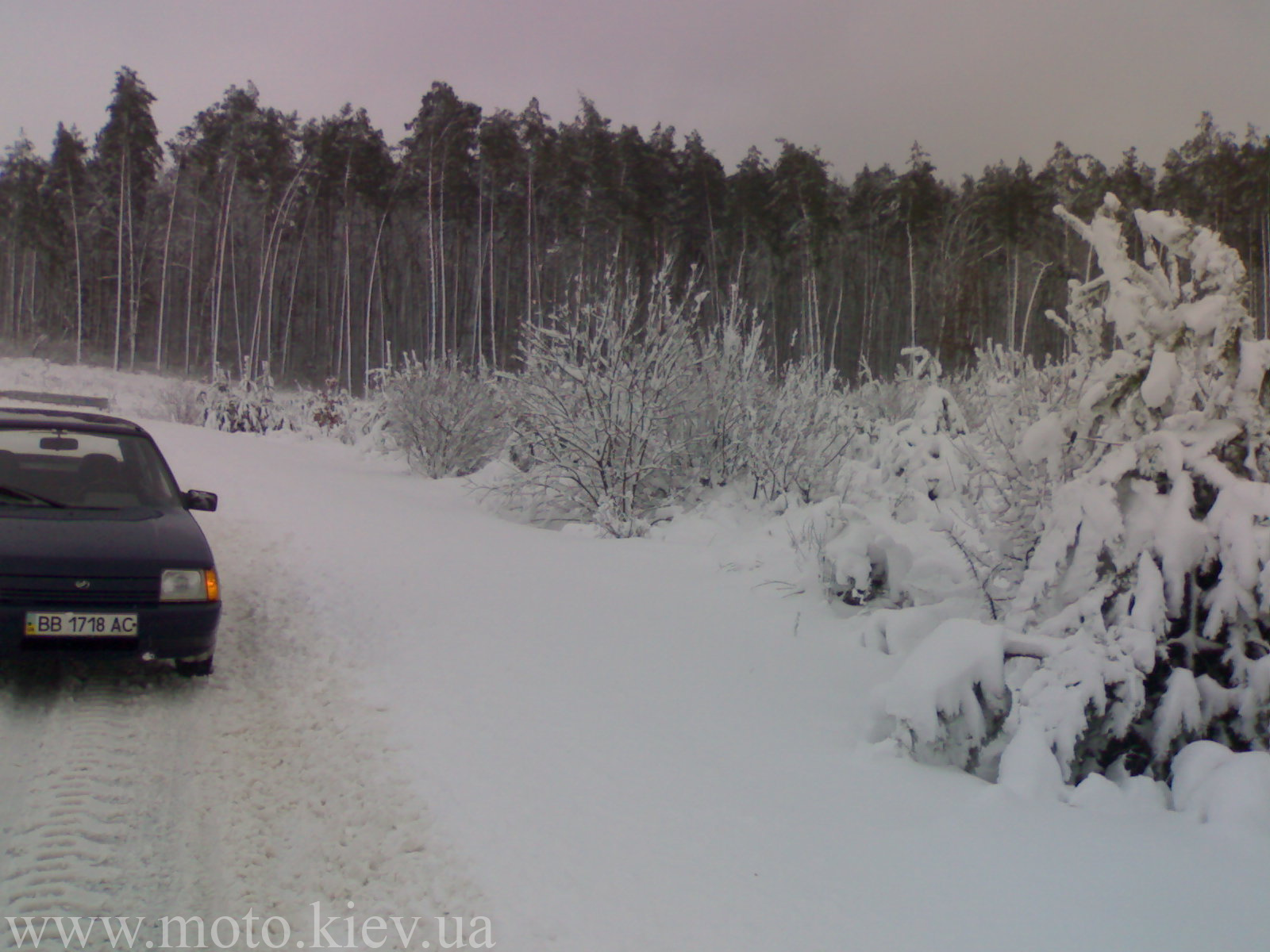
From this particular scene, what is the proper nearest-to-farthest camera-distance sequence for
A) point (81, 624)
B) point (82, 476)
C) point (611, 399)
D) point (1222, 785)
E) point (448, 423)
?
point (1222, 785) < point (81, 624) < point (82, 476) < point (611, 399) < point (448, 423)

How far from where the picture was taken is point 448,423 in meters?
15.0

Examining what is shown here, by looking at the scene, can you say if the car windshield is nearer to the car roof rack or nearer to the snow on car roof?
the snow on car roof

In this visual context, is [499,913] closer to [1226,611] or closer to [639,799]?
[639,799]

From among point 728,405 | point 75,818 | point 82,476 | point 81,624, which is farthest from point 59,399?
point 75,818

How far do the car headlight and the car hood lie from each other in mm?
37

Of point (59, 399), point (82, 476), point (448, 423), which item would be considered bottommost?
point (82, 476)

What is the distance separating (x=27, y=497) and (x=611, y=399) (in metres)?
6.11

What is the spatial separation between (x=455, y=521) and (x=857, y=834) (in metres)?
7.18

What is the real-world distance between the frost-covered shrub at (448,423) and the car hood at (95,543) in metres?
9.31

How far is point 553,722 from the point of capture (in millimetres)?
4602

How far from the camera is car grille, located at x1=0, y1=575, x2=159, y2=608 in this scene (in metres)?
4.47

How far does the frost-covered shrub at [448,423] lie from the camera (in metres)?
15.0

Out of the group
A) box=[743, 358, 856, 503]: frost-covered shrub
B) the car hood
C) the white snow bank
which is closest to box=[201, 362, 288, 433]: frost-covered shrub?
box=[743, 358, 856, 503]: frost-covered shrub

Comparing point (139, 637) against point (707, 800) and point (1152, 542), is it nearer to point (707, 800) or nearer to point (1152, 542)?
point (707, 800)
